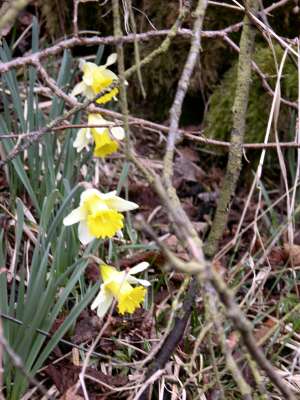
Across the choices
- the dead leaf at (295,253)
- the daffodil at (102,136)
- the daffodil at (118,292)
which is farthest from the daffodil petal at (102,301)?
the dead leaf at (295,253)

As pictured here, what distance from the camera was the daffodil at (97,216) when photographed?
5.18ft

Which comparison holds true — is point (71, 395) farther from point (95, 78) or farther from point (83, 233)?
point (95, 78)

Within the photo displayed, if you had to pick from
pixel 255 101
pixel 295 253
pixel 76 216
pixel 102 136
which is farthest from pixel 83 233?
pixel 255 101

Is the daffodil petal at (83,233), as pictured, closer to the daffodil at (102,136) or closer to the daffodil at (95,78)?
the daffodil at (102,136)

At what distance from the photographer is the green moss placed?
296cm

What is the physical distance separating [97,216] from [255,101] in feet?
5.49

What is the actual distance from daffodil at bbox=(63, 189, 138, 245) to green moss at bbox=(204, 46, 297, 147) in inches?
59.3

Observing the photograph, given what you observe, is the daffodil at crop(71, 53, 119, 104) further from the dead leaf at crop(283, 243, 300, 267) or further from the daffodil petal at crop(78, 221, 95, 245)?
the dead leaf at crop(283, 243, 300, 267)

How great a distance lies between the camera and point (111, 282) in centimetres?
161

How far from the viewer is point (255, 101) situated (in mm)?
3072

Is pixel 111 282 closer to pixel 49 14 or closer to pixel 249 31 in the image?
pixel 249 31

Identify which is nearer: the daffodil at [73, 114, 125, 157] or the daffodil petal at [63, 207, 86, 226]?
the daffodil petal at [63, 207, 86, 226]

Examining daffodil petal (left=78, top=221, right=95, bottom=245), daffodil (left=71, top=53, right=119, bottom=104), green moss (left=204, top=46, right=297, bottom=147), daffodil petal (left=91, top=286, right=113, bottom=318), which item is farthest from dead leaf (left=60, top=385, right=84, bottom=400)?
green moss (left=204, top=46, right=297, bottom=147)

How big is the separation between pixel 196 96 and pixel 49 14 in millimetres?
820
